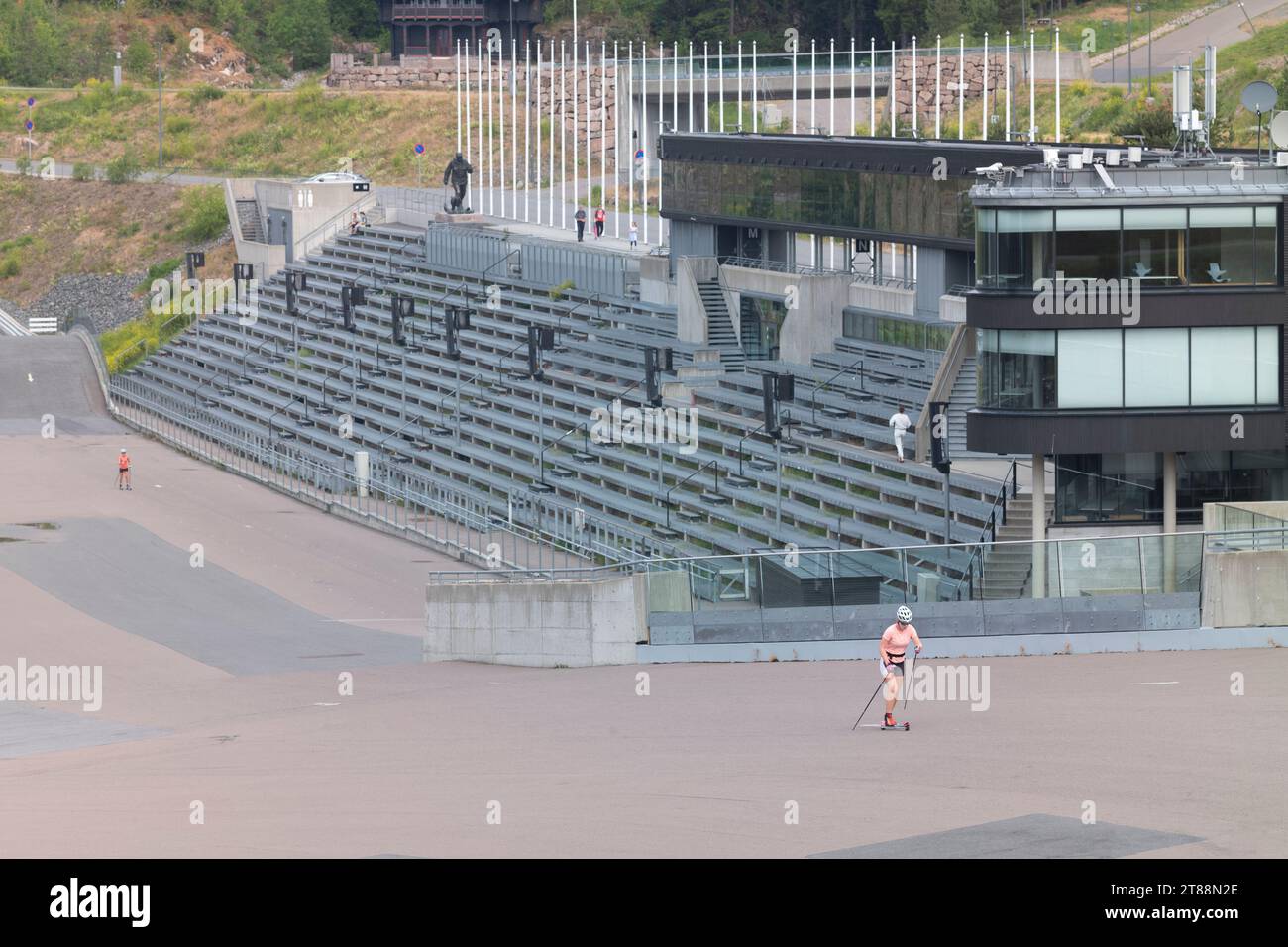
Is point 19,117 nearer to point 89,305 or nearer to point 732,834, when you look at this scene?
point 89,305

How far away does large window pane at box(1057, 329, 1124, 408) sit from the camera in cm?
3384

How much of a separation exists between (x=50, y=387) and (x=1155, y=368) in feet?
157

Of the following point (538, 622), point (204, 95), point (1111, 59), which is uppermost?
point (204, 95)

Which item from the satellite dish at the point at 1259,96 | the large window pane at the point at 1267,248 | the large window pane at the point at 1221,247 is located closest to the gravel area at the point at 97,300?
the satellite dish at the point at 1259,96

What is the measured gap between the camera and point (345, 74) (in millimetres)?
113312

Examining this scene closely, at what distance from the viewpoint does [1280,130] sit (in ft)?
117

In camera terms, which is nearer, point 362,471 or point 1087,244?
point 1087,244

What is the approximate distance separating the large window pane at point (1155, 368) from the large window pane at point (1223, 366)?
0.17 metres

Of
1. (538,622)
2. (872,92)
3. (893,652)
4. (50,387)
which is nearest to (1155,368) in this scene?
(538,622)

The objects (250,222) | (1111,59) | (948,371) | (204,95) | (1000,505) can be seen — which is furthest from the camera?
(204,95)

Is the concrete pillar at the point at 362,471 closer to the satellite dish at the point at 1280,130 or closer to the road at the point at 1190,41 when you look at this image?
the satellite dish at the point at 1280,130

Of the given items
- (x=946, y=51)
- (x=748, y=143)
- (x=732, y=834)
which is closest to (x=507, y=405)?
(x=748, y=143)

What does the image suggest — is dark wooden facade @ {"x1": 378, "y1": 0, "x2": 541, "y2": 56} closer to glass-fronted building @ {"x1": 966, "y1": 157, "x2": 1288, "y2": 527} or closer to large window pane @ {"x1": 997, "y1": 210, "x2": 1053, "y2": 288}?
large window pane @ {"x1": 997, "y1": 210, "x2": 1053, "y2": 288}

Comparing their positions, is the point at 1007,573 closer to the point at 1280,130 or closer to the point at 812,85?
the point at 1280,130
